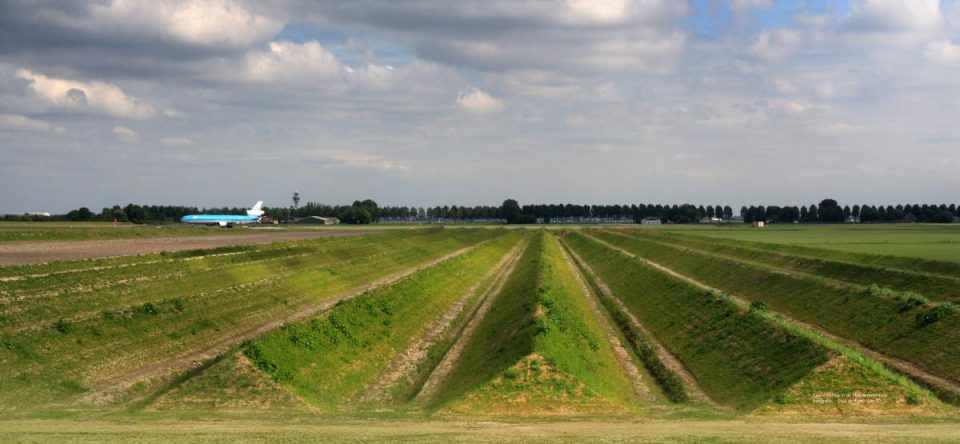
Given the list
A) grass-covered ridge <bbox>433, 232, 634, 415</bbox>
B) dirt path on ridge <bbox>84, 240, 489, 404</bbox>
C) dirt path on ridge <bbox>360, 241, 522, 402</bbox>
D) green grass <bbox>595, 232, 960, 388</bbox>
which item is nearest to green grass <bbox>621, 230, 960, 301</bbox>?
green grass <bbox>595, 232, 960, 388</bbox>

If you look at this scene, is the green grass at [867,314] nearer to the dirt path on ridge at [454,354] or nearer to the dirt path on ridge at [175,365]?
the dirt path on ridge at [454,354]

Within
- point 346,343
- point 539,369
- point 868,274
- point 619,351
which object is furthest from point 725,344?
point 868,274

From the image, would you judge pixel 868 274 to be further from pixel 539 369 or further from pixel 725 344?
pixel 539 369

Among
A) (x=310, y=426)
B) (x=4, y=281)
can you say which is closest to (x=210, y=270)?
(x=4, y=281)

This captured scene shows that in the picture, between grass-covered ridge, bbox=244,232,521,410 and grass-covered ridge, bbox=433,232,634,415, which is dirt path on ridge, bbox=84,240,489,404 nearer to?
grass-covered ridge, bbox=244,232,521,410

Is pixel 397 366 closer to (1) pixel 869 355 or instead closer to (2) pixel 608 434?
(2) pixel 608 434

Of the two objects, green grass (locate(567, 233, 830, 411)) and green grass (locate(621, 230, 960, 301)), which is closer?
green grass (locate(567, 233, 830, 411))
